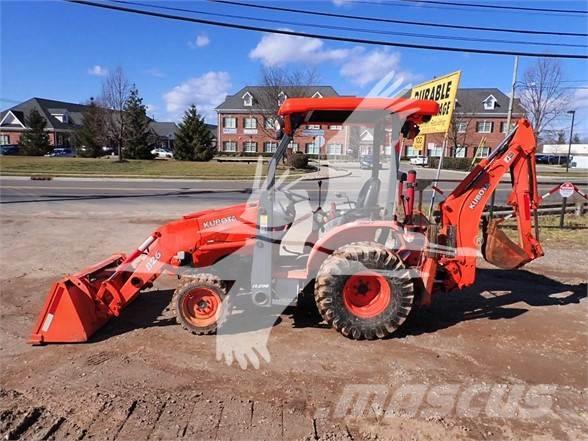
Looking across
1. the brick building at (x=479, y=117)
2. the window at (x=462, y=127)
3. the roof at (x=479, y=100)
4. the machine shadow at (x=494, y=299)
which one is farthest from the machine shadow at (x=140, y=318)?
the roof at (x=479, y=100)

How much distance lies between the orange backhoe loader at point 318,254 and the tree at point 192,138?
139 ft

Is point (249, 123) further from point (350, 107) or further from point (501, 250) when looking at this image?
point (350, 107)

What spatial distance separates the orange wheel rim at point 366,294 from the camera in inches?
185

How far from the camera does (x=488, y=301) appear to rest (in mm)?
6086

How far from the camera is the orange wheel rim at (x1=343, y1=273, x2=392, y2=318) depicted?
4688mm

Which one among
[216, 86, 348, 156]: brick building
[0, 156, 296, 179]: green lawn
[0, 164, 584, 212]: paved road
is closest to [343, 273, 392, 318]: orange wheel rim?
[216, 86, 348, 156]: brick building

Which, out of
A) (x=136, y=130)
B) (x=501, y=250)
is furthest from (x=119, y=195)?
(x=136, y=130)

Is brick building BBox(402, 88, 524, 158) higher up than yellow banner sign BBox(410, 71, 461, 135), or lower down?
higher up

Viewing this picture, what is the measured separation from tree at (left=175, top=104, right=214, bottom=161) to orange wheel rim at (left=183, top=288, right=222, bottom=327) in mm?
42693

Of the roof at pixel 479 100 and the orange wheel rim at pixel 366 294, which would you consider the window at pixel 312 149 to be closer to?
the orange wheel rim at pixel 366 294

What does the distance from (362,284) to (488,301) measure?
235cm

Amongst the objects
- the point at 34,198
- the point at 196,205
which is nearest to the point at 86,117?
the point at 34,198

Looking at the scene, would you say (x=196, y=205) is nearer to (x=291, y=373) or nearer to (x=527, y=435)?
(x=291, y=373)

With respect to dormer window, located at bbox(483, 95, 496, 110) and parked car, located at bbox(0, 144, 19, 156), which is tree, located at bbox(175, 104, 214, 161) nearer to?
parked car, located at bbox(0, 144, 19, 156)
